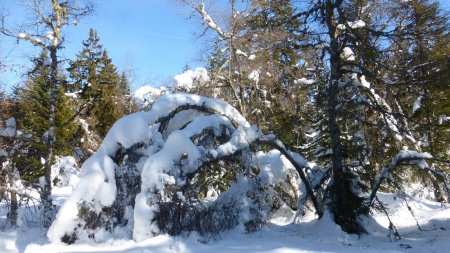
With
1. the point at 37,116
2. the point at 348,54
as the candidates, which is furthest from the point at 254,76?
the point at 37,116

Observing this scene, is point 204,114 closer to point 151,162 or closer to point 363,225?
point 151,162

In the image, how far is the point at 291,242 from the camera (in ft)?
23.6

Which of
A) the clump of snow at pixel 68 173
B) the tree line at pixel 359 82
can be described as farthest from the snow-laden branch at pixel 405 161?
the clump of snow at pixel 68 173

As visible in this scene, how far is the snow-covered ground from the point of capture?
676cm

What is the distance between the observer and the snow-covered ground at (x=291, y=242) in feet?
22.2

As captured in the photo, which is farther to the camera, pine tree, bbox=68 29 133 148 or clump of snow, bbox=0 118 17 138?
pine tree, bbox=68 29 133 148

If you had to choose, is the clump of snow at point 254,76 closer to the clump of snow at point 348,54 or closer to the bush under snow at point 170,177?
the clump of snow at point 348,54

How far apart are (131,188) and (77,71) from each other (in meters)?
26.6

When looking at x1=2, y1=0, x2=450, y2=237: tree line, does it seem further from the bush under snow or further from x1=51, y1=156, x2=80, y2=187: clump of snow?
x1=51, y1=156, x2=80, y2=187: clump of snow

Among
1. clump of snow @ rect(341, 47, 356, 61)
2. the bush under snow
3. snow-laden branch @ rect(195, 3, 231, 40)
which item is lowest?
the bush under snow

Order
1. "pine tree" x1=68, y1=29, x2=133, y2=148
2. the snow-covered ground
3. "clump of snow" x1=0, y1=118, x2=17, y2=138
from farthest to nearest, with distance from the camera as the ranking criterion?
"pine tree" x1=68, y1=29, x2=133, y2=148, "clump of snow" x1=0, y1=118, x2=17, y2=138, the snow-covered ground

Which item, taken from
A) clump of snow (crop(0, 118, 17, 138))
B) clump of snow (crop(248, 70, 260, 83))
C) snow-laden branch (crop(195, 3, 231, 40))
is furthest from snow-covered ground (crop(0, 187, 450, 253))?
snow-laden branch (crop(195, 3, 231, 40))

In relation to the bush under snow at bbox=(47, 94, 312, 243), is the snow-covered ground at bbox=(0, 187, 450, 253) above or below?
below

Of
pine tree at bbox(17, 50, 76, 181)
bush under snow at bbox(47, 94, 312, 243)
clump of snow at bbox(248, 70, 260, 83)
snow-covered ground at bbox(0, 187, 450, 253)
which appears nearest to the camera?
snow-covered ground at bbox(0, 187, 450, 253)
